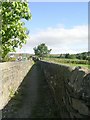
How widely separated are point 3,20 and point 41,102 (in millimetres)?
11558

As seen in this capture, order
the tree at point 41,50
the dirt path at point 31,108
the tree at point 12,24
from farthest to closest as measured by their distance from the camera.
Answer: the tree at point 41,50 < the tree at point 12,24 < the dirt path at point 31,108

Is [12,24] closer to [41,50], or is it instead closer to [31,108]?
[31,108]

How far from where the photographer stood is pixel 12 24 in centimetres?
2333

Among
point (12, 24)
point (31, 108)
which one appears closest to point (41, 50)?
point (12, 24)

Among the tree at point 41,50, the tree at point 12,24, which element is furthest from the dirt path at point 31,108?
the tree at point 41,50

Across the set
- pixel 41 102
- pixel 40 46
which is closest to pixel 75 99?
pixel 41 102

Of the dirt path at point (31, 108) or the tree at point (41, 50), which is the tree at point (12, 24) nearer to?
the dirt path at point (31, 108)

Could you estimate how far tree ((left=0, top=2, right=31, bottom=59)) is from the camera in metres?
22.8

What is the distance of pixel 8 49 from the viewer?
24.0 metres

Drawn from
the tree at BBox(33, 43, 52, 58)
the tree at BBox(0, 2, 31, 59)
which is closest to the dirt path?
the tree at BBox(0, 2, 31, 59)

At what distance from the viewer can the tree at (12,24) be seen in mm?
22797

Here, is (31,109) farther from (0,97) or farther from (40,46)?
(40,46)

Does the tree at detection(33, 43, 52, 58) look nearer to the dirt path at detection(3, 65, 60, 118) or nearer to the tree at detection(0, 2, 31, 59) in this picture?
the tree at detection(0, 2, 31, 59)

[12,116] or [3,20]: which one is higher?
[3,20]
